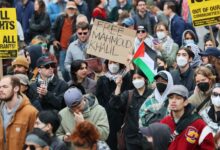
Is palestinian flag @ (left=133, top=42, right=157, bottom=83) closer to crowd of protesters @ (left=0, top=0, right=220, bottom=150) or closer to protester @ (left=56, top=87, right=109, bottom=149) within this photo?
crowd of protesters @ (left=0, top=0, right=220, bottom=150)

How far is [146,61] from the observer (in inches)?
587

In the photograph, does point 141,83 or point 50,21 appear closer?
point 141,83

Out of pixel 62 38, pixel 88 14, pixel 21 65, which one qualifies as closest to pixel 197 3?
pixel 21 65

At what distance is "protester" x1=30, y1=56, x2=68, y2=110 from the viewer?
559 inches

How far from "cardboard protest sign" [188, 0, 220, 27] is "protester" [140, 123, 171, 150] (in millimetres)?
4508

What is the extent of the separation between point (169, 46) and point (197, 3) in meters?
2.77

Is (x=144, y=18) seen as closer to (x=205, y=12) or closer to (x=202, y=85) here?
(x=205, y=12)

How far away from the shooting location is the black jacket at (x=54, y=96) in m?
14.2

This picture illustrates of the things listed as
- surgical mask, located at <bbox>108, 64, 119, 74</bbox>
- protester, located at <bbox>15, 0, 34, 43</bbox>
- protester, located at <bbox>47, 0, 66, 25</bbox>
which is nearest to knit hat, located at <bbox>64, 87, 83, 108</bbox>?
surgical mask, located at <bbox>108, 64, 119, 74</bbox>

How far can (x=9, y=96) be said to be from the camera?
12875 millimetres

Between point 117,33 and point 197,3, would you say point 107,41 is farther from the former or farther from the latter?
point 197,3

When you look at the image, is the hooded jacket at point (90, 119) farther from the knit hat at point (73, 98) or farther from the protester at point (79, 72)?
the protester at point (79, 72)

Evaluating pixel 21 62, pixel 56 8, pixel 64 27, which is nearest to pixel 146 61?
pixel 21 62

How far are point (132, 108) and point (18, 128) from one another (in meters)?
1.88
